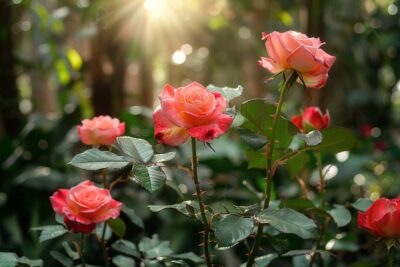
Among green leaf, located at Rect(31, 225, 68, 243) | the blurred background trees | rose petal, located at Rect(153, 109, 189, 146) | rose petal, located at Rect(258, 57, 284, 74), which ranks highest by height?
rose petal, located at Rect(258, 57, 284, 74)

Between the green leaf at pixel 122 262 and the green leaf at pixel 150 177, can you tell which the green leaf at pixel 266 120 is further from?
the green leaf at pixel 122 262

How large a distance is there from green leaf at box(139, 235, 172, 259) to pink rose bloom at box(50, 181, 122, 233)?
0.15 meters

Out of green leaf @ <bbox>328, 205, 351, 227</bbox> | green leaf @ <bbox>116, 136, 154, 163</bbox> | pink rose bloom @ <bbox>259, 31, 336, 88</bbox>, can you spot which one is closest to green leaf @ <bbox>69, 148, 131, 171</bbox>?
green leaf @ <bbox>116, 136, 154, 163</bbox>

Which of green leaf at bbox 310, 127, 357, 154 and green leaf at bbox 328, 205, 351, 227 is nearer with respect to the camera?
green leaf at bbox 310, 127, 357, 154

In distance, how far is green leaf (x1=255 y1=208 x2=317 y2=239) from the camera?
2.17 feet

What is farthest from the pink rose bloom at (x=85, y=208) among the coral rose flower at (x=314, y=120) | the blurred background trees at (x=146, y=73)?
the blurred background trees at (x=146, y=73)

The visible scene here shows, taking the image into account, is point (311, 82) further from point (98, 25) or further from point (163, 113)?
point (98, 25)

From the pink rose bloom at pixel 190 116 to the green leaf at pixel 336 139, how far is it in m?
0.15

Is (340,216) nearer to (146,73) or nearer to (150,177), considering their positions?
(150,177)

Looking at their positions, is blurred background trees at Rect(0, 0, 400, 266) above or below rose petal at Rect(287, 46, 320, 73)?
below

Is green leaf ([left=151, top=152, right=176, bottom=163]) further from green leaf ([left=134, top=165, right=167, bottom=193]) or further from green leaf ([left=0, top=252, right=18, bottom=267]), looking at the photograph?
green leaf ([left=0, top=252, right=18, bottom=267])

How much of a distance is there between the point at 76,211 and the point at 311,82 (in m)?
0.34

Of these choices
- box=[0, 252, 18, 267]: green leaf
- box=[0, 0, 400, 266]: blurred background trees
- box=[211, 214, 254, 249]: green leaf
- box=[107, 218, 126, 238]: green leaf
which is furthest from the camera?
box=[0, 0, 400, 266]: blurred background trees

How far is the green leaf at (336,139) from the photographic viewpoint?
75 centimetres
